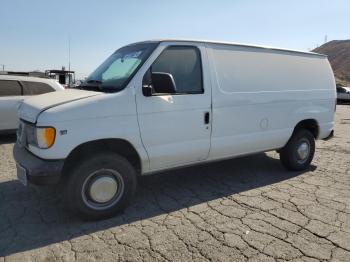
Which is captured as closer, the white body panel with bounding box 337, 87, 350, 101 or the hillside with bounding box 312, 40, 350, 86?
the white body panel with bounding box 337, 87, 350, 101

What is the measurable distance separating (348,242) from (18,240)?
3439 millimetres

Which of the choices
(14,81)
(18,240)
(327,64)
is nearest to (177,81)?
(18,240)

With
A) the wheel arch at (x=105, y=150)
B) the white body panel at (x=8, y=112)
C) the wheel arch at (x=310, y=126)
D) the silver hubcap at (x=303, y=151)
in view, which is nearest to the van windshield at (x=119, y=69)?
the wheel arch at (x=105, y=150)

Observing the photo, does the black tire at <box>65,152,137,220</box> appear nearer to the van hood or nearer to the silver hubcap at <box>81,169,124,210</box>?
the silver hubcap at <box>81,169,124,210</box>

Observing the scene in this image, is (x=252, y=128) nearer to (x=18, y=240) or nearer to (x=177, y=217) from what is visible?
(x=177, y=217)

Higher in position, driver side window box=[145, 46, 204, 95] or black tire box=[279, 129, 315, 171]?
driver side window box=[145, 46, 204, 95]

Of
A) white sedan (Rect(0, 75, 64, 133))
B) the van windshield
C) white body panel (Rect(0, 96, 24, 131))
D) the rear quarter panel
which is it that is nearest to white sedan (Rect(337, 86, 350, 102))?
the rear quarter panel

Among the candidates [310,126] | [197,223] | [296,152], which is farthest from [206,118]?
[310,126]

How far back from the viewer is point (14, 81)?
8422mm

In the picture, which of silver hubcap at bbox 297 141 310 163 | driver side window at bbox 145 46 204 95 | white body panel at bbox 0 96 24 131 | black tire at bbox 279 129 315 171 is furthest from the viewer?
white body panel at bbox 0 96 24 131

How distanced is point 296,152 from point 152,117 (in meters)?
3.16

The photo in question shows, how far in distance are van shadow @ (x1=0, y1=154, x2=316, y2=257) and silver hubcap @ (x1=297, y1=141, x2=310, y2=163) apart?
304 millimetres

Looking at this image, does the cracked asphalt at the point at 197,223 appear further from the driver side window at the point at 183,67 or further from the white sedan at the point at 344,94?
the white sedan at the point at 344,94

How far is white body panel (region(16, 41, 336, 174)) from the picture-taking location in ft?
12.2
